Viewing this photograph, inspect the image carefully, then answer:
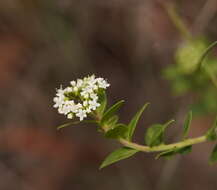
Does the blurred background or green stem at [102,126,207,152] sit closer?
green stem at [102,126,207,152]

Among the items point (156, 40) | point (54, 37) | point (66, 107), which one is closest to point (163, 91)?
point (156, 40)

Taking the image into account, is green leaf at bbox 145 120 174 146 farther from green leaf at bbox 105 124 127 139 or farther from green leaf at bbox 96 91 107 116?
green leaf at bbox 96 91 107 116

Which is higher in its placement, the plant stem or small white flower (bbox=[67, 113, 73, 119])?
small white flower (bbox=[67, 113, 73, 119])

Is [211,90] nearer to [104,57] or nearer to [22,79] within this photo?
[104,57]

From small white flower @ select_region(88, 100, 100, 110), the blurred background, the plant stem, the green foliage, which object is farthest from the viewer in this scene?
the blurred background

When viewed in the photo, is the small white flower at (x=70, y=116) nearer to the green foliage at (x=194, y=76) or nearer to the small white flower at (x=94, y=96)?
the small white flower at (x=94, y=96)

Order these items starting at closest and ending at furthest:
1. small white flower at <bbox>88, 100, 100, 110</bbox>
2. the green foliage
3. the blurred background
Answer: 1. small white flower at <bbox>88, 100, 100, 110</bbox>
2. the green foliage
3. the blurred background

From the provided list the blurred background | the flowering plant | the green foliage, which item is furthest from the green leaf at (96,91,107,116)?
the blurred background
